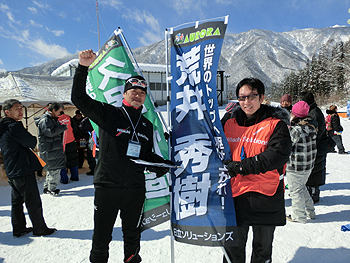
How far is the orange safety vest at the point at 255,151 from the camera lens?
187cm

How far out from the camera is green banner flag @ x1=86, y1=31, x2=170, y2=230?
2.55 meters

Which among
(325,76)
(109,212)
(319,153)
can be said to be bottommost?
(109,212)

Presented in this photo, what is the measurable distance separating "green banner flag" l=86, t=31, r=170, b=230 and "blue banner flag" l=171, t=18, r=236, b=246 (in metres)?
0.38

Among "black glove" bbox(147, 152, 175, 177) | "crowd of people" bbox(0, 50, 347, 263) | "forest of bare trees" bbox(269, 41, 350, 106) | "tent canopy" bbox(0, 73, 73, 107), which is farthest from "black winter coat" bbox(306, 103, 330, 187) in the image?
"forest of bare trees" bbox(269, 41, 350, 106)

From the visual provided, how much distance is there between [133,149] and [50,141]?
156 inches

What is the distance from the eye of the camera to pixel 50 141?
5094 millimetres

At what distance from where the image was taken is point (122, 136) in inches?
81.7

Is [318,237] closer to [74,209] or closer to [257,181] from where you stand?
[257,181]

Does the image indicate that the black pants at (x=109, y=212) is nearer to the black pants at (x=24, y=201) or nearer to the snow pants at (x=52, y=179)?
the black pants at (x=24, y=201)

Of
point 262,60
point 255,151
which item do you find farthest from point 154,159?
point 262,60

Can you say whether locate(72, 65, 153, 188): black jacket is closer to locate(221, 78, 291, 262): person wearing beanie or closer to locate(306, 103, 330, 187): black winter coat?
locate(221, 78, 291, 262): person wearing beanie

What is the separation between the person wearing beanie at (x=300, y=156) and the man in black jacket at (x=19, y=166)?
3.93 metres

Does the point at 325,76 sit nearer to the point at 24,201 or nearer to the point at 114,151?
the point at 114,151

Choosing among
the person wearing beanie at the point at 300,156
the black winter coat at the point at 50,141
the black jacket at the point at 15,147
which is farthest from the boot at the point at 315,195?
the black winter coat at the point at 50,141
